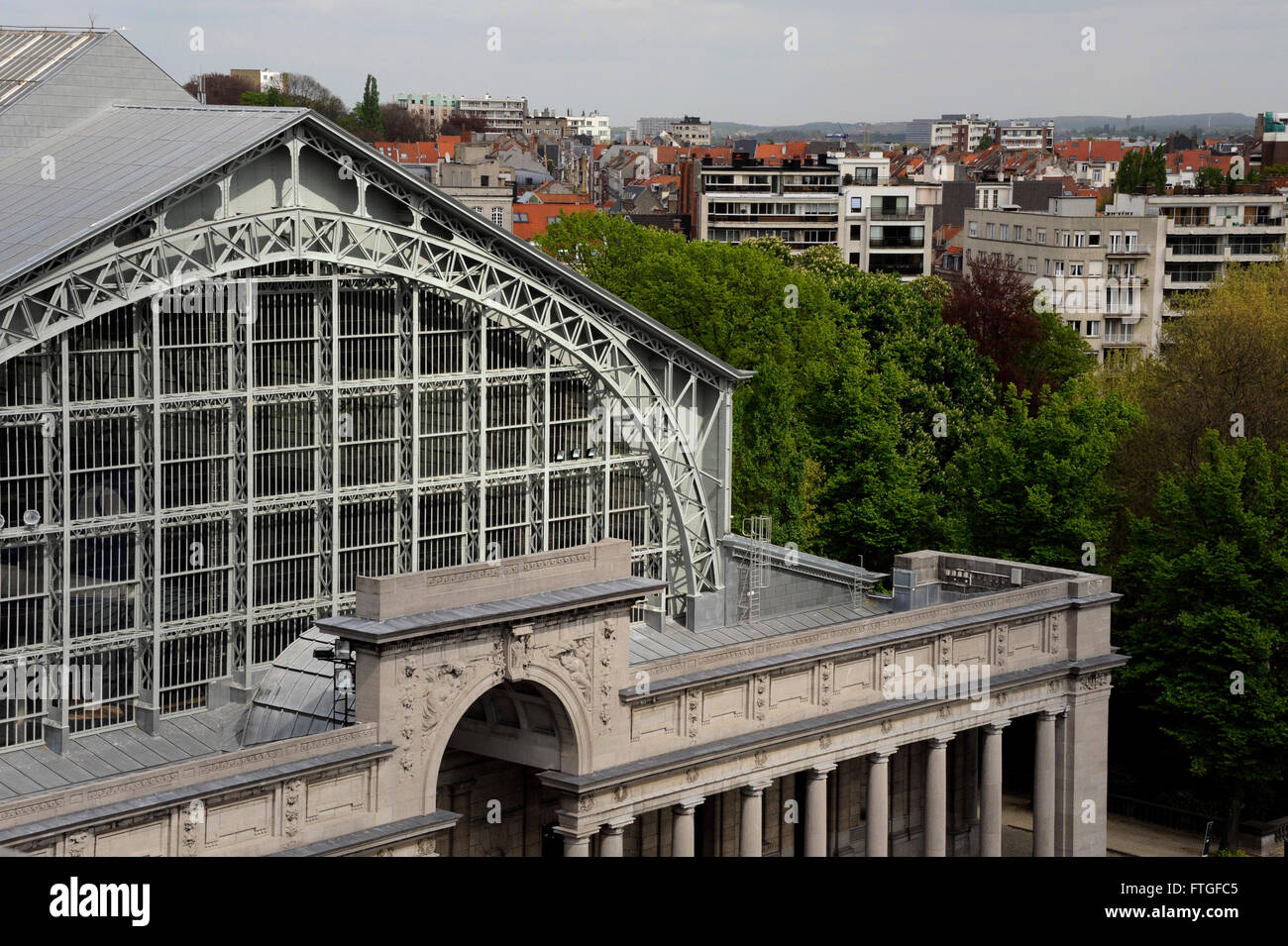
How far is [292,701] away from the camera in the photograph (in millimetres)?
63812

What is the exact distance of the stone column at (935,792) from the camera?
7625cm

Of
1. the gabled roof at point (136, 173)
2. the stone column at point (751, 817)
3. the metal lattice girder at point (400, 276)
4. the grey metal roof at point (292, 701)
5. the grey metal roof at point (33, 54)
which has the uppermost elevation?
the grey metal roof at point (33, 54)

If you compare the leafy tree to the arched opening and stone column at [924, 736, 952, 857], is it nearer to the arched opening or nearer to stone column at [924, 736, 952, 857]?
stone column at [924, 736, 952, 857]

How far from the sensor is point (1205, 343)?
111500mm

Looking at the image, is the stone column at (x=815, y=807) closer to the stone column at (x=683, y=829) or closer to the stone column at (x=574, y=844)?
the stone column at (x=683, y=829)

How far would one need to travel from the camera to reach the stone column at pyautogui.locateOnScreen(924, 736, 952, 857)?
3002 inches

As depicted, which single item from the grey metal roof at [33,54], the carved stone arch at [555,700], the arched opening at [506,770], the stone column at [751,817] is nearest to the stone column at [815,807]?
the stone column at [751,817]

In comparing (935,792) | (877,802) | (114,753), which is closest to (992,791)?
(935,792)

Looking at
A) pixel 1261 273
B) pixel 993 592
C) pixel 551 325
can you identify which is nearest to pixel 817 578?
pixel 993 592

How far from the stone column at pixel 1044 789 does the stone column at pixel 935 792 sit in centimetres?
651

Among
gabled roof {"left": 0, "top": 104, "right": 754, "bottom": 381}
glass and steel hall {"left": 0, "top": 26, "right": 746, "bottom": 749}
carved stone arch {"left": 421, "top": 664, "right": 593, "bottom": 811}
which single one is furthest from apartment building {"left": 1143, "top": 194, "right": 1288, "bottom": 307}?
carved stone arch {"left": 421, "top": 664, "right": 593, "bottom": 811}

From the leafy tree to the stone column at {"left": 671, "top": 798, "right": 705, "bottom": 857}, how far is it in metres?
32.6

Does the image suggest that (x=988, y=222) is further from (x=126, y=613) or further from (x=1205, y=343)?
(x=126, y=613)
